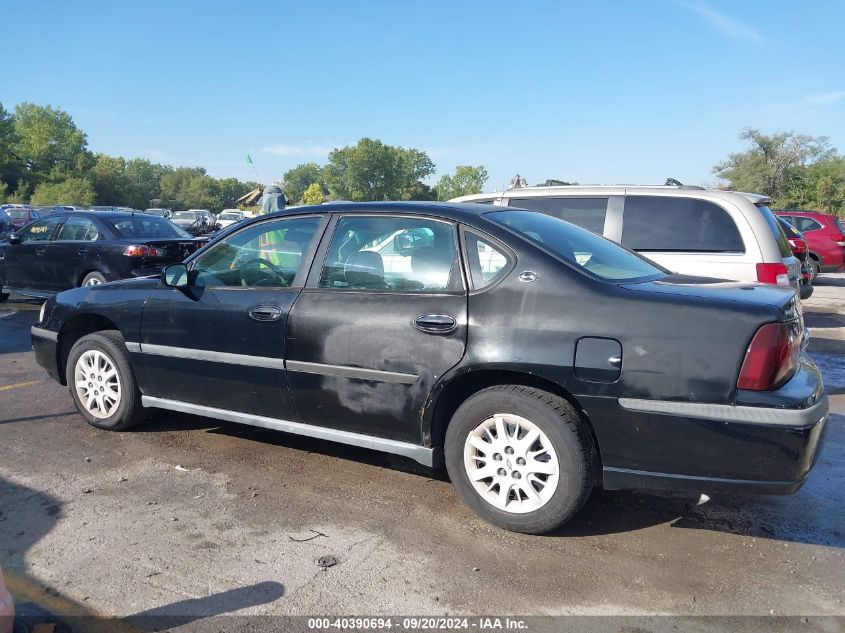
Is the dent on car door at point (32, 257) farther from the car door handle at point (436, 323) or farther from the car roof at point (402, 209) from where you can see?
the car door handle at point (436, 323)

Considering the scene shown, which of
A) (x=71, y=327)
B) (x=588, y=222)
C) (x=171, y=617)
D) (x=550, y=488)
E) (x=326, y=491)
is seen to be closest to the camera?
(x=171, y=617)

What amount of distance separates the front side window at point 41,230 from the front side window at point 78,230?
0.61 feet

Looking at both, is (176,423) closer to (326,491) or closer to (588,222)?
(326,491)

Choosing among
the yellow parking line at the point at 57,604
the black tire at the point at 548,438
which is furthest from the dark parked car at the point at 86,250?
the black tire at the point at 548,438

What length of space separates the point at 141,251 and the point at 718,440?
8.81 meters

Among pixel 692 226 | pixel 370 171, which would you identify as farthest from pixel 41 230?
pixel 370 171

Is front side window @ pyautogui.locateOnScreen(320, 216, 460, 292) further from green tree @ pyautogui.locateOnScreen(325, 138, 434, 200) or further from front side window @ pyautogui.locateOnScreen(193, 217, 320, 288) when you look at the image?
green tree @ pyautogui.locateOnScreen(325, 138, 434, 200)

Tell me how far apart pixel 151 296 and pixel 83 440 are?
113 cm

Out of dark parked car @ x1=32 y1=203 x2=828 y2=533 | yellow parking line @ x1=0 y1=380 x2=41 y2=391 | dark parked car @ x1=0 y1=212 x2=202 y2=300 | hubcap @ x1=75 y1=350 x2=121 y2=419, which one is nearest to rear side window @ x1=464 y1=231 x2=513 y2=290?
dark parked car @ x1=32 y1=203 x2=828 y2=533

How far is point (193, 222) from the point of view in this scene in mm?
40312

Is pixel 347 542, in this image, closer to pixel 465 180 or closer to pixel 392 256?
pixel 392 256

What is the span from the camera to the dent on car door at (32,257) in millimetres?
10625

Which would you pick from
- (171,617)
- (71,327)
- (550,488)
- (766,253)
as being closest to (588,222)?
(766,253)

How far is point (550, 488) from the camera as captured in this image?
340cm
